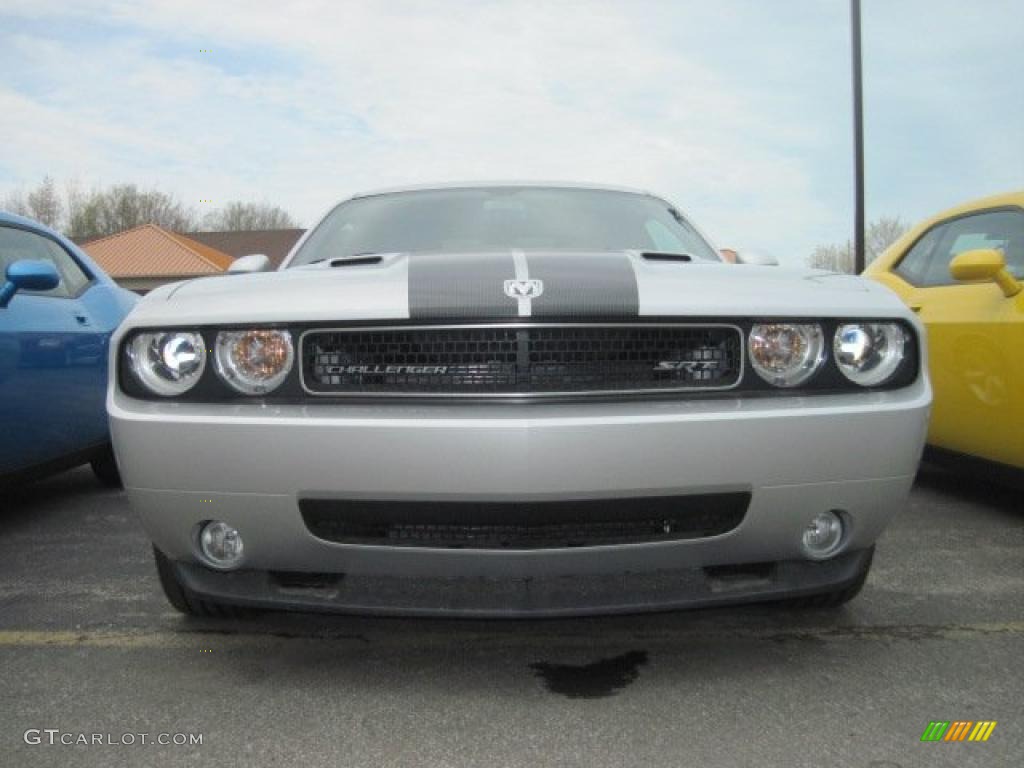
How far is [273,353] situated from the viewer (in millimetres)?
2113

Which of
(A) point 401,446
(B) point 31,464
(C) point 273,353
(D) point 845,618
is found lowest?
(D) point 845,618

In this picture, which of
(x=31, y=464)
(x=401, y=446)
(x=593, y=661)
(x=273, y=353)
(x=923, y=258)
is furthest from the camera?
(x=923, y=258)

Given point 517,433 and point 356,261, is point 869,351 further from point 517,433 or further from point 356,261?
point 356,261

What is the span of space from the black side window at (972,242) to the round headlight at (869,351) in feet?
6.42

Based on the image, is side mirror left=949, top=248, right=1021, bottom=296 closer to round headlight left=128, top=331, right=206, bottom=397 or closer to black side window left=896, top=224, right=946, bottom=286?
black side window left=896, top=224, right=946, bottom=286

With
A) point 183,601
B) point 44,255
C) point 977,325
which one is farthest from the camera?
point 44,255

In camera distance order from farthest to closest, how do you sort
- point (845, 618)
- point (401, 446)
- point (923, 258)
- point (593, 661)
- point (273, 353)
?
point (923, 258) < point (845, 618) < point (593, 661) < point (273, 353) < point (401, 446)

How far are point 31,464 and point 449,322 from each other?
8.64 feet

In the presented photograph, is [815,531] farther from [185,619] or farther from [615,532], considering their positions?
[185,619]

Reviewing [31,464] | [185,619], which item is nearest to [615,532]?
[185,619]

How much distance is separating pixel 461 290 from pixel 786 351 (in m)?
0.75

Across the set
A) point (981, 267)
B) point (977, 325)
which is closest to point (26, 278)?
point (981, 267)

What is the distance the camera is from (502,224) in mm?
3340

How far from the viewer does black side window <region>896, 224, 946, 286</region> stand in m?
4.63
